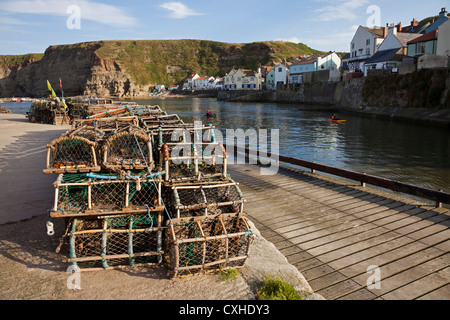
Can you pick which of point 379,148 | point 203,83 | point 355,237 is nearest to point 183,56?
point 203,83

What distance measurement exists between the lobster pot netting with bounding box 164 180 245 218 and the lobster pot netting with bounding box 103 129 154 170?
81 centimetres

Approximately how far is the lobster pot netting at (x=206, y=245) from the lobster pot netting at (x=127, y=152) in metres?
1.51

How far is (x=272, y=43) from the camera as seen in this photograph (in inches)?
6865

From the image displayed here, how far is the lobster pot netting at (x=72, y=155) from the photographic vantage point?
19.3 feet

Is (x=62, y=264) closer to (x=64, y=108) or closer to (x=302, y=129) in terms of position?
(x=64, y=108)

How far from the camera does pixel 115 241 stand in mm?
5055

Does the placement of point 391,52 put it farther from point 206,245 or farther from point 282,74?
point 206,245

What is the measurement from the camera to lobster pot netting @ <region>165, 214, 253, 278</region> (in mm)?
4685

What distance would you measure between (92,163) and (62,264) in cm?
196

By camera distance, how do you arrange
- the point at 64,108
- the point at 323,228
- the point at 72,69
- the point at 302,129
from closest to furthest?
1. the point at 323,228
2. the point at 64,108
3. the point at 302,129
4. the point at 72,69

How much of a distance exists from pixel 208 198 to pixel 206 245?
1.48 metres

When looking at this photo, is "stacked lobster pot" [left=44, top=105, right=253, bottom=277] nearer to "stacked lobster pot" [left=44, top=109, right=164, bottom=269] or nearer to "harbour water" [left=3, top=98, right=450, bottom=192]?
"stacked lobster pot" [left=44, top=109, right=164, bottom=269]

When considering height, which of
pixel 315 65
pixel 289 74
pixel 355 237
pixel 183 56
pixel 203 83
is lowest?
pixel 355 237
